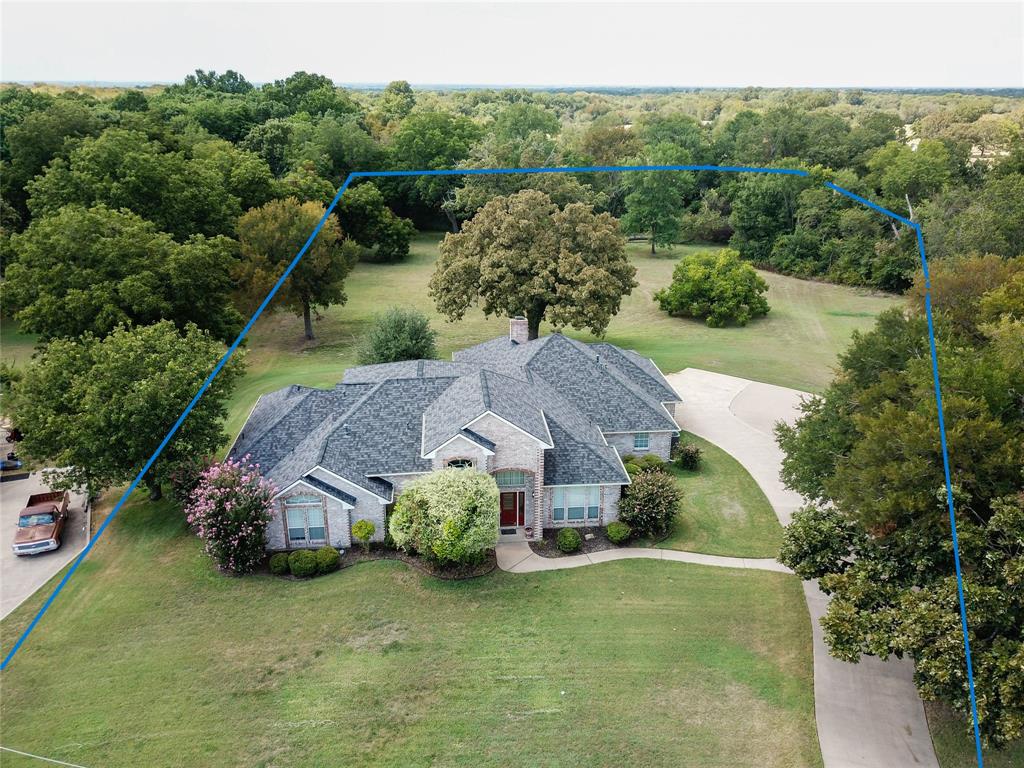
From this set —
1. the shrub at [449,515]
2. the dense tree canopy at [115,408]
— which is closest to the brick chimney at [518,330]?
the shrub at [449,515]

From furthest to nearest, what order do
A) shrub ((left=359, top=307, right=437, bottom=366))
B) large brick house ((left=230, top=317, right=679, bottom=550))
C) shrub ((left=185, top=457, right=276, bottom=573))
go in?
1. shrub ((left=359, top=307, right=437, bottom=366))
2. large brick house ((left=230, top=317, right=679, bottom=550))
3. shrub ((left=185, top=457, right=276, bottom=573))

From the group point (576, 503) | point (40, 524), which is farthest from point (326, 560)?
point (40, 524)

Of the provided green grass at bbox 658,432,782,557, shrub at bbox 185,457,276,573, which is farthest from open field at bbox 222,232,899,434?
green grass at bbox 658,432,782,557

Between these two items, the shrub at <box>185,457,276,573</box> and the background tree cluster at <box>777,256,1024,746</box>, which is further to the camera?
the shrub at <box>185,457,276,573</box>

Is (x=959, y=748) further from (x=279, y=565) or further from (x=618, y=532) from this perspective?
(x=279, y=565)

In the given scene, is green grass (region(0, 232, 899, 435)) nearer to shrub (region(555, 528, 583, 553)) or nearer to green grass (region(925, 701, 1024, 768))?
shrub (region(555, 528, 583, 553))

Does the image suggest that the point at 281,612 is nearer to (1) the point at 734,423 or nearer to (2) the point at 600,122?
(1) the point at 734,423
